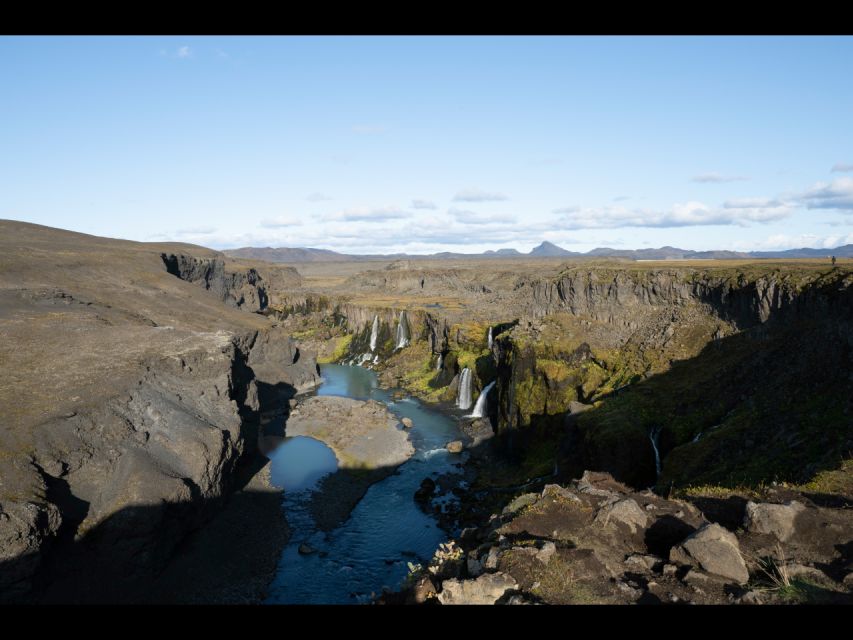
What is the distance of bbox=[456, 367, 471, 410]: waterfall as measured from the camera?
69912 millimetres

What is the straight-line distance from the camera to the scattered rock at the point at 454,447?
180 feet

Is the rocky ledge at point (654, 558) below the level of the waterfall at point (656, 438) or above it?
above

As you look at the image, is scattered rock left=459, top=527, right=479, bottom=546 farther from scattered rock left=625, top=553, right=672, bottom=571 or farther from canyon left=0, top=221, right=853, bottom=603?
scattered rock left=625, top=553, right=672, bottom=571

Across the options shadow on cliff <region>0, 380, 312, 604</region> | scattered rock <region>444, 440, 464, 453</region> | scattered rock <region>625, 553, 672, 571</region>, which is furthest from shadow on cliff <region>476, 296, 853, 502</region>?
shadow on cliff <region>0, 380, 312, 604</region>

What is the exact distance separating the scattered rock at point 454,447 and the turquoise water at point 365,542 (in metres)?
0.70

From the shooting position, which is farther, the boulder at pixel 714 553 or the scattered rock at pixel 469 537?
the scattered rock at pixel 469 537

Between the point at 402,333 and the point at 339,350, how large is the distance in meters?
16.4

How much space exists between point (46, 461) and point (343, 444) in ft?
98.9

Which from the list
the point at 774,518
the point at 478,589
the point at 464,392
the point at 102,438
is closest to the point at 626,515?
the point at 774,518

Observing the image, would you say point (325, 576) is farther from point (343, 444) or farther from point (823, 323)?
point (823, 323)

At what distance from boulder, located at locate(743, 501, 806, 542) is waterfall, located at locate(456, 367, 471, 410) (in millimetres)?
54046

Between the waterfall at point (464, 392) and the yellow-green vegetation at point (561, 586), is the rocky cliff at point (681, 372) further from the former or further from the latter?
the yellow-green vegetation at point (561, 586)

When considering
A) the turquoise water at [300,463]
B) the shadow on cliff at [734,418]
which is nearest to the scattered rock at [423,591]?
the shadow on cliff at [734,418]

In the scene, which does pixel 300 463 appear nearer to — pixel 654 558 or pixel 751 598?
pixel 654 558
